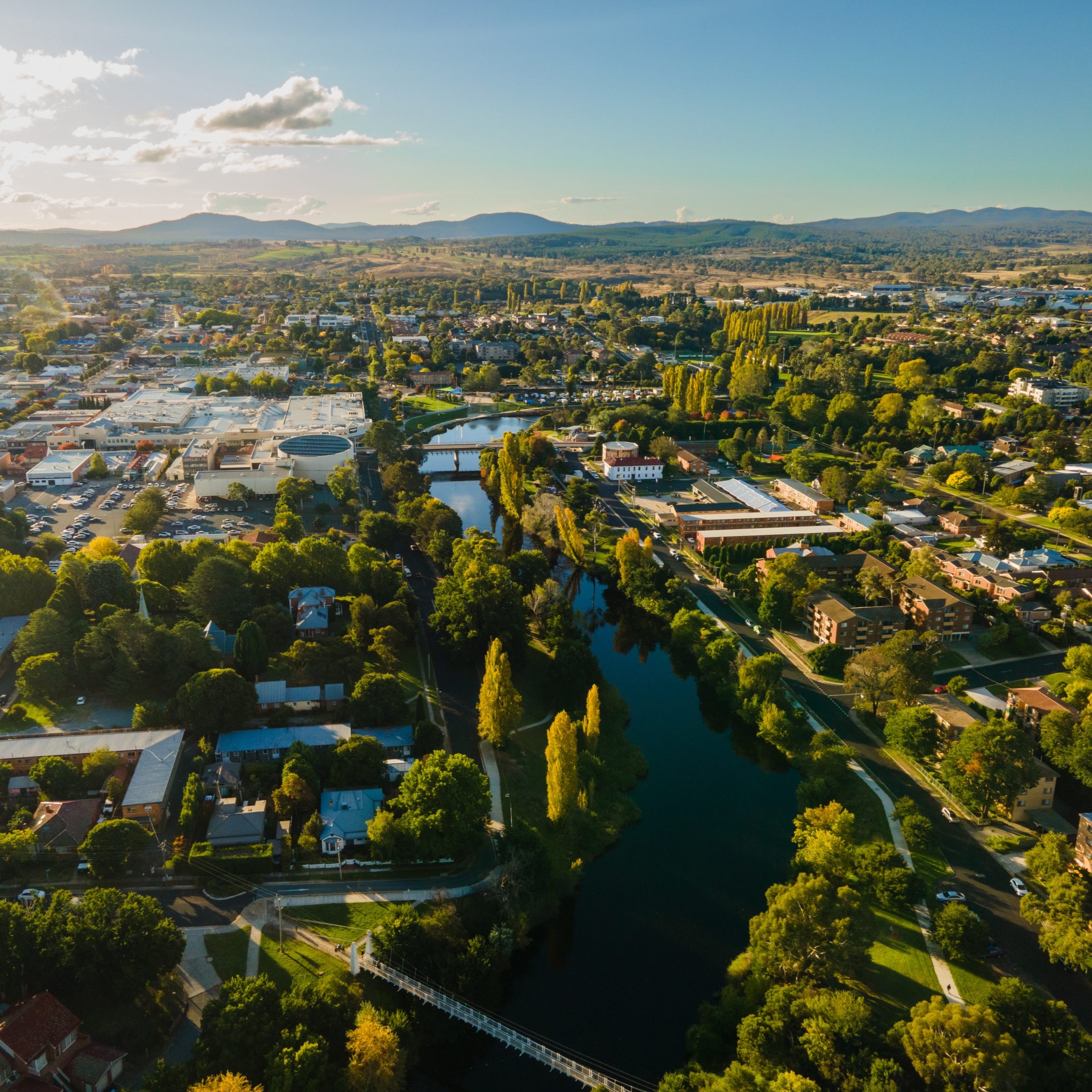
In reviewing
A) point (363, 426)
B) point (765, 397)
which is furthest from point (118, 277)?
point (765, 397)

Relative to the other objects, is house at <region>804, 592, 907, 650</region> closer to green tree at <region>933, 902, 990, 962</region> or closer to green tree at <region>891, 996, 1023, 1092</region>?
green tree at <region>933, 902, 990, 962</region>

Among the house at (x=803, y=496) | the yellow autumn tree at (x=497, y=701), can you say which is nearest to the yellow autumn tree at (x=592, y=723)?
the yellow autumn tree at (x=497, y=701)

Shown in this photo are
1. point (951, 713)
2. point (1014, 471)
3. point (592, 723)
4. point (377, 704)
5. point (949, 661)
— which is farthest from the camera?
point (1014, 471)

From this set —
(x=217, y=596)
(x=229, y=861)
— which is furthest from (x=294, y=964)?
(x=217, y=596)

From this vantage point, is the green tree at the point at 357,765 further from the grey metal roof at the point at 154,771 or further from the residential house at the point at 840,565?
the residential house at the point at 840,565

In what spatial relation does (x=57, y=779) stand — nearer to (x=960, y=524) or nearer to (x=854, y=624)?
(x=854, y=624)

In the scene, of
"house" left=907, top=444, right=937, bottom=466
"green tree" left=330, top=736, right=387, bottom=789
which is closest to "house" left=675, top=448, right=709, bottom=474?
Result: "house" left=907, top=444, right=937, bottom=466

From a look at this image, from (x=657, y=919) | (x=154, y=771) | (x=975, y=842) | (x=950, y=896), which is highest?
(x=154, y=771)
